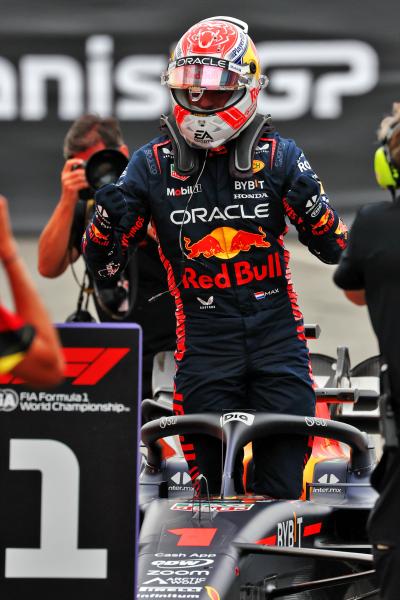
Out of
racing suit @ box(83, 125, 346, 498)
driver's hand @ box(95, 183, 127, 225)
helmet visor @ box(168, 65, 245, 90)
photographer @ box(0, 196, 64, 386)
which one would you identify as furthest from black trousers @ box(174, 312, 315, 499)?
photographer @ box(0, 196, 64, 386)

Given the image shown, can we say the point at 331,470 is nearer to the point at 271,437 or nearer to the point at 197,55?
the point at 271,437

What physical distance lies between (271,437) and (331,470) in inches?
20.8

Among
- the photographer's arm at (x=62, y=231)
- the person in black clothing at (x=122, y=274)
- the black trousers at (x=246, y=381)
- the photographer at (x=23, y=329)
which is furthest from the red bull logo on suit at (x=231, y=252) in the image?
the photographer at (x=23, y=329)

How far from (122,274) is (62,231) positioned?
0.36 meters

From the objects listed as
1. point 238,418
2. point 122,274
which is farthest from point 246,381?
point 122,274

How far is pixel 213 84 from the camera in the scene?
539cm

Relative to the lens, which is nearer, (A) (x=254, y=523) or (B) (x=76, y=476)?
(B) (x=76, y=476)

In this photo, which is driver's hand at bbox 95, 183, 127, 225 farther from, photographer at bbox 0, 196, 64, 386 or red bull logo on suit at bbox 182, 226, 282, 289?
photographer at bbox 0, 196, 64, 386

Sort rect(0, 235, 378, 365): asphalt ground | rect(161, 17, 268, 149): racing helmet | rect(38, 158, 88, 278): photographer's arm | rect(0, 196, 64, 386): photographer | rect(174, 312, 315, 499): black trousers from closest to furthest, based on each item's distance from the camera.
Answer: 1. rect(0, 196, 64, 386): photographer
2. rect(174, 312, 315, 499): black trousers
3. rect(161, 17, 268, 149): racing helmet
4. rect(38, 158, 88, 278): photographer's arm
5. rect(0, 235, 378, 365): asphalt ground

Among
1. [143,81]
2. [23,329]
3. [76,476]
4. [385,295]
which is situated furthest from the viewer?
[143,81]

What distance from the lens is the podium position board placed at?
3840 mm

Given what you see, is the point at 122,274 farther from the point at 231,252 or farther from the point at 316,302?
the point at 316,302

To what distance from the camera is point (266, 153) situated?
5340 millimetres

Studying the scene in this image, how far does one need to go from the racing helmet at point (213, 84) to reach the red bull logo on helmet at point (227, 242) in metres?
0.34
